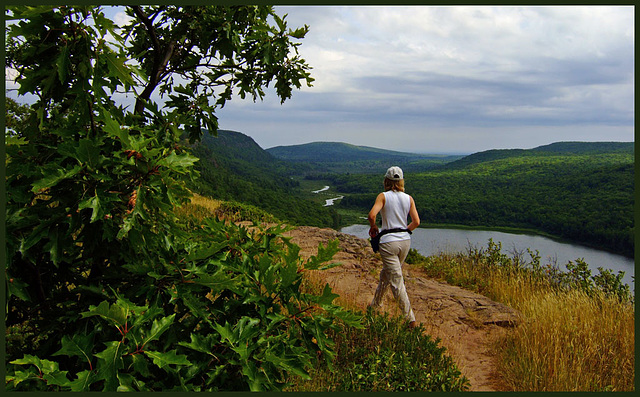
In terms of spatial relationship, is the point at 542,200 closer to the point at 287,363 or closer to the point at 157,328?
the point at 287,363

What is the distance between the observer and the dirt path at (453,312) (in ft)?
15.1

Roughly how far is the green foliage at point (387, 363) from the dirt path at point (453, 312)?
0.43 m

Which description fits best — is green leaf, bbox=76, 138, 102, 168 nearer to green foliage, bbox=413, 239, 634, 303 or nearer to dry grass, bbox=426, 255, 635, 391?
dry grass, bbox=426, 255, 635, 391

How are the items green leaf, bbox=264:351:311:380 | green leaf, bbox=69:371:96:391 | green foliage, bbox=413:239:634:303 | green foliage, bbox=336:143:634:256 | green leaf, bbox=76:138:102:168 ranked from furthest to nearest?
green foliage, bbox=336:143:634:256 < green foliage, bbox=413:239:634:303 < green leaf, bbox=264:351:311:380 < green leaf, bbox=76:138:102:168 < green leaf, bbox=69:371:96:391

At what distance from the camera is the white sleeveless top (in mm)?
4926

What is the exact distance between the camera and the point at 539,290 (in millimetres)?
7188

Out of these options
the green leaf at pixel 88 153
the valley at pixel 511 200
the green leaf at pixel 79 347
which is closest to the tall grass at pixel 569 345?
the green leaf at pixel 79 347

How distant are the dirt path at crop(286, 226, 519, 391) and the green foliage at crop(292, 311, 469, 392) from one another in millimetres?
435

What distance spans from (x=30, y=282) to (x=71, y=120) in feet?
3.29

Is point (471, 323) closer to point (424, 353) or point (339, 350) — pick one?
point (424, 353)

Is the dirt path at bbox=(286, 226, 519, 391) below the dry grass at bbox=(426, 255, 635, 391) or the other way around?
below

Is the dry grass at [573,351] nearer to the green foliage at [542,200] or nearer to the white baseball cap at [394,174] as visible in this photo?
the white baseball cap at [394,174]

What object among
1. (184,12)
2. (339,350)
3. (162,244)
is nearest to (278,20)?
(184,12)

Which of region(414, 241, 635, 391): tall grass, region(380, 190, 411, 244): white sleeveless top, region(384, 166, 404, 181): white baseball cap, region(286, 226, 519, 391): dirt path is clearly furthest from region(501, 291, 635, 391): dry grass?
region(384, 166, 404, 181): white baseball cap
